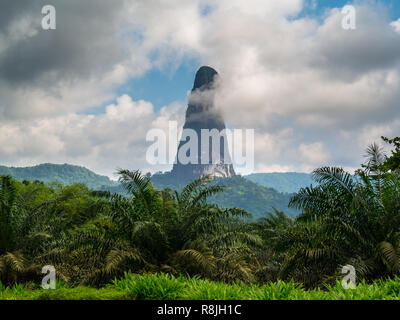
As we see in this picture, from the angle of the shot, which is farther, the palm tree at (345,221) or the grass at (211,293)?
the palm tree at (345,221)

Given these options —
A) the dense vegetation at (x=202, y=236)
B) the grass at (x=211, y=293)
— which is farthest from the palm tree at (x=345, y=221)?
the grass at (x=211, y=293)

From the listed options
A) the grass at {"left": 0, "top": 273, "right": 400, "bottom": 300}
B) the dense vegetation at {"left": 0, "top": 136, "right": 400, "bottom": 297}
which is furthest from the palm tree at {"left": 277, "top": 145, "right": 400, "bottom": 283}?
the grass at {"left": 0, "top": 273, "right": 400, "bottom": 300}

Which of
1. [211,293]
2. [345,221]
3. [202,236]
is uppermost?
[345,221]

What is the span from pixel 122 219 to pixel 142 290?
4820 millimetres

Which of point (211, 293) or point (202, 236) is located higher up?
point (202, 236)

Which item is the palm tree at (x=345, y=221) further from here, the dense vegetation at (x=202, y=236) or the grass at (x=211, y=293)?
the grass at (x=211, y=293)

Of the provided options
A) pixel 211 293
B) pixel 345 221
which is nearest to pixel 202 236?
pixel 345 221

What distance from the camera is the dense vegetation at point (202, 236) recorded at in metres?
9.05

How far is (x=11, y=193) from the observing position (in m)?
11.8

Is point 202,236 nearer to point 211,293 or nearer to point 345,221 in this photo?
point 345,221

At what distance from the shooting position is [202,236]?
11.3m
